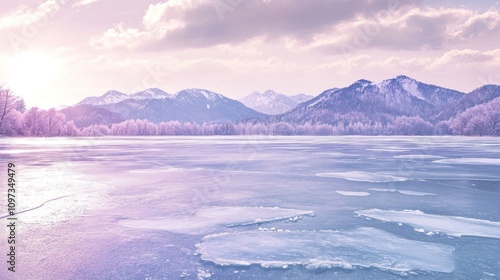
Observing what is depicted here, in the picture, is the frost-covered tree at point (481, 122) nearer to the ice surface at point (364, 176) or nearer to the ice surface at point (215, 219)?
the ice surface at point (364, 176)

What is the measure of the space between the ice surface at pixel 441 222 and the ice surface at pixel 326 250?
135 cm

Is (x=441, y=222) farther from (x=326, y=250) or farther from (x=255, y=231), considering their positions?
(x=255, y=231)

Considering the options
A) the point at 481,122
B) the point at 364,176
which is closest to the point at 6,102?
the point at 364,176

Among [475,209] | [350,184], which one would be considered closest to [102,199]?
[350,184]

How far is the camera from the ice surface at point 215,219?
30.1ft

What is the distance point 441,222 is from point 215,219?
615 centimetres

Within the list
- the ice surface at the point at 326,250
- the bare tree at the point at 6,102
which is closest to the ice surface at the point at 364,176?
the ice surface at the point at 326,250

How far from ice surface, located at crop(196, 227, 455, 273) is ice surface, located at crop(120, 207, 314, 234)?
35.2 inches

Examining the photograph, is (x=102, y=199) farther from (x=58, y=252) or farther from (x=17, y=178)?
(x=17, y=178)

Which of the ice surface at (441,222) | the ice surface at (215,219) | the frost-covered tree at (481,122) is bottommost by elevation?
the ice surface at (215,219)

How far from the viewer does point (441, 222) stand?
9.62 meters

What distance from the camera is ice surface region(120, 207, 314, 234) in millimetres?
9164

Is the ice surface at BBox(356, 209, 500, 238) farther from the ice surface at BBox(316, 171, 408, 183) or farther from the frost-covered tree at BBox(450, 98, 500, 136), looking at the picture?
the frost-covered tree at BBox(450, 98, 500, 136)

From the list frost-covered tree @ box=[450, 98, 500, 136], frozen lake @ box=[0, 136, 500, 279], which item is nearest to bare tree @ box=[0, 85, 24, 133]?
frozen lake @ box=[0, 136, 500, 279]
